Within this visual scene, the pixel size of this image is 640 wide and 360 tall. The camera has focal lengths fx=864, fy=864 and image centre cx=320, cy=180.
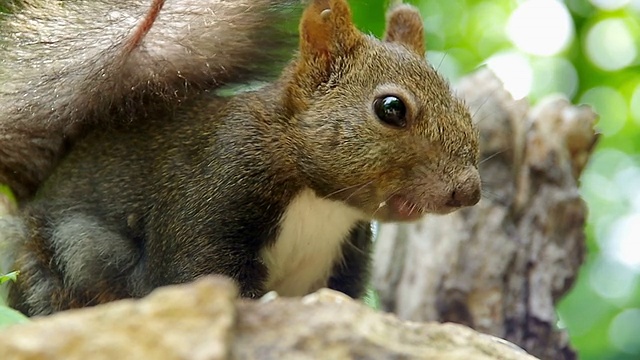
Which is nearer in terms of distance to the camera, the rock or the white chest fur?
the rock

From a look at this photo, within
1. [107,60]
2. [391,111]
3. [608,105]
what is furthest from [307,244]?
[608,105]

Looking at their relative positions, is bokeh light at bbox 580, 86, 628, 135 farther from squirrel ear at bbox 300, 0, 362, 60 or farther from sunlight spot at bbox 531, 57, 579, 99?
squirrel ear at bbox 300, 0, 362, 60

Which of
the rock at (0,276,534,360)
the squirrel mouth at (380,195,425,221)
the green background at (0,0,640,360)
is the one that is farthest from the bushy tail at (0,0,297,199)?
the green background at (0,0,640,360)

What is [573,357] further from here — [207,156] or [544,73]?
[544,73]

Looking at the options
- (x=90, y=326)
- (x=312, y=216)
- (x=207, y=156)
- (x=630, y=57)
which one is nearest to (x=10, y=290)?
(x=207, y=156)

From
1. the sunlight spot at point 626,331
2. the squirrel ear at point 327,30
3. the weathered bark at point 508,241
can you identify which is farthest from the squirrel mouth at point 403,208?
the sunlight spot at point 626,331

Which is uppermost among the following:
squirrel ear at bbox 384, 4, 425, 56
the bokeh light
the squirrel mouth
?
squirrel ear at bbox 384, 4, 425, 56

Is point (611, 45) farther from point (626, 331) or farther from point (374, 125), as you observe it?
point (374, 125)

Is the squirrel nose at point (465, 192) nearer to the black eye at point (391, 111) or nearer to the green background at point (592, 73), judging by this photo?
the black eye at point (391, 111)
